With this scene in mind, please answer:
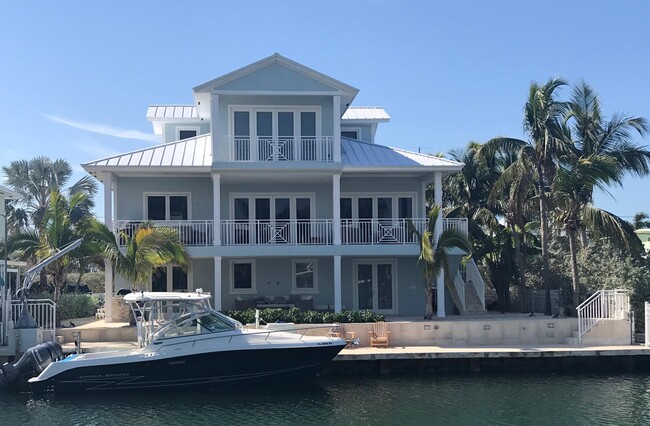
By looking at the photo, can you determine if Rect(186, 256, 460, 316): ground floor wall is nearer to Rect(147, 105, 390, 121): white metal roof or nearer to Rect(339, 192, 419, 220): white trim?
Rect(339, 192, 419, 220): white trim

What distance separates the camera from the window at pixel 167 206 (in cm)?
2453

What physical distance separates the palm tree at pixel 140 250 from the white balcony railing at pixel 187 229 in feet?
5.93

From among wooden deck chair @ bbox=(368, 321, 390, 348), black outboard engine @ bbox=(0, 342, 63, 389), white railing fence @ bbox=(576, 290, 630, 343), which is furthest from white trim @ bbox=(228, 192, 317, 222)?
white railing fence @ bbox=(576, 290, 630, 343)

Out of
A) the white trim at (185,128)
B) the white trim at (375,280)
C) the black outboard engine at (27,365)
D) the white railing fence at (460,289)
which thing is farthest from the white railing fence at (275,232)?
the black outboard engine at (27,365)

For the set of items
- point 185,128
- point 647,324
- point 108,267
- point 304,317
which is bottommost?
point 647,324

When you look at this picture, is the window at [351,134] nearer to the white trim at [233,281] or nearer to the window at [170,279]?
the white trim at [233,281]

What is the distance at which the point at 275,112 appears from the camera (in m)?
23.7

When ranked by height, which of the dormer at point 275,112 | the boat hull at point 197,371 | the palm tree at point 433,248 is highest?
the dormer at point 275,112

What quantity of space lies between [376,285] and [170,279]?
25.5 feet

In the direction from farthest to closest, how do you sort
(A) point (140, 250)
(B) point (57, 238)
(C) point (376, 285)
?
(C) point (376, 285), (B) point (57, 238), (A) point (140, 250)

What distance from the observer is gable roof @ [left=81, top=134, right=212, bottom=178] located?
2222 cm

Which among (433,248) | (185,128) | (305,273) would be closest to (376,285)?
(305,273)

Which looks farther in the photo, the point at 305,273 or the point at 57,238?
the point at 305,273

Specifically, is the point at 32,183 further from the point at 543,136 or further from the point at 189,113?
the point at 543,136
